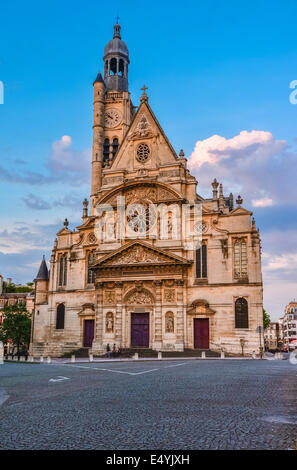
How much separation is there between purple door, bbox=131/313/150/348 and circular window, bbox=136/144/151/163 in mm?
14559

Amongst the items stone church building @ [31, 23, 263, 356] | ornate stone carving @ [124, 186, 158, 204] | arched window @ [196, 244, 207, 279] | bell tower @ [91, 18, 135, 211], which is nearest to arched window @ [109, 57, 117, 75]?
bell tower @ [91, 18, 135, 211]

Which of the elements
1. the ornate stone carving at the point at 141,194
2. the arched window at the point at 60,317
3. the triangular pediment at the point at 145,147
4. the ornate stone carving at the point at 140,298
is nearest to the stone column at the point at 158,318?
the ornate stone carving at the point at 140,298

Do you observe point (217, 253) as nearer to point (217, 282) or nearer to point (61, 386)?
point (217, 282)

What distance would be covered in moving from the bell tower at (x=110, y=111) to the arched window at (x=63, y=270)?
9.42 metres

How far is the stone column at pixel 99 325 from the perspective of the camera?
129 ft

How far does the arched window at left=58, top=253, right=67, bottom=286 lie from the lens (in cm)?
4501

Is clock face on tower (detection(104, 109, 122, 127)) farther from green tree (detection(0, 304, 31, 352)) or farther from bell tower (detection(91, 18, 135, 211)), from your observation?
green tree (detection(0, 304, 31, 352))

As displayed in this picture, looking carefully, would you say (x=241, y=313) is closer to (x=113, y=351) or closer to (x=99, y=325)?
(x=113, y=351)

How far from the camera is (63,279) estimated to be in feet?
148

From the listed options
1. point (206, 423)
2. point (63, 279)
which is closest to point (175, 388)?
point (206, 423)

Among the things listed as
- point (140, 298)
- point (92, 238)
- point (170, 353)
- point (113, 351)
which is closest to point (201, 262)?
point (140, 298)

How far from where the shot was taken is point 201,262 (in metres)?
38.8

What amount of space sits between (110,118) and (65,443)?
51244 millimetres

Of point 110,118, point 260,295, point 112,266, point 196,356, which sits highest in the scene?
point 110,118
